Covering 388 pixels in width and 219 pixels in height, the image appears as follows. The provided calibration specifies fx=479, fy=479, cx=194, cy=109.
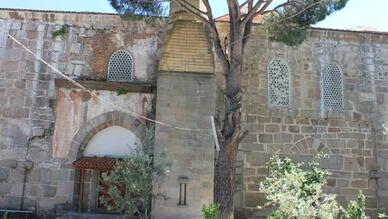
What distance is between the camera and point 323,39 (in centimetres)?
1307

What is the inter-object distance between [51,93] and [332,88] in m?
7.33

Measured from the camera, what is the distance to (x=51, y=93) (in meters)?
11.9

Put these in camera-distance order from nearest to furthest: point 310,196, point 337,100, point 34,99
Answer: point 310,196, point 34,99, point 337,100

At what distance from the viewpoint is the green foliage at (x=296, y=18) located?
34.2 feet

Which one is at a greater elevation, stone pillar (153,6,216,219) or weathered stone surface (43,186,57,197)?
stone pillar (153,6,216,219)

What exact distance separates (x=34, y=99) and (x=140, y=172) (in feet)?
13.9

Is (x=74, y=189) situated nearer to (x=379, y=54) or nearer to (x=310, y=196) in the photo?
(x=310, y=196)

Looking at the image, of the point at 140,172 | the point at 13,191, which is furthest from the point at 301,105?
the point at 13,191

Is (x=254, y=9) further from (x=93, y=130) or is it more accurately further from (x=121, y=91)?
(x=93, y=130)

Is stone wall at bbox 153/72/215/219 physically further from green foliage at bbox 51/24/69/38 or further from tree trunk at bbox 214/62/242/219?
green foliage at bbox 51/24/69/38

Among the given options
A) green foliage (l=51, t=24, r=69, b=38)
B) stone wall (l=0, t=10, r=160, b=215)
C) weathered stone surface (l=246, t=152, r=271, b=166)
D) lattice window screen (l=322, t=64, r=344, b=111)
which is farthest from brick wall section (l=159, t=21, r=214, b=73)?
lattice window screen (l=322, t=64, r=344, b=111)

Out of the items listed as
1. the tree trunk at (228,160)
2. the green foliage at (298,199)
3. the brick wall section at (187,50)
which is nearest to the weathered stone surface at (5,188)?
the brick wall section at (187,50)

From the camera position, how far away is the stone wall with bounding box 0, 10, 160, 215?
450 inches

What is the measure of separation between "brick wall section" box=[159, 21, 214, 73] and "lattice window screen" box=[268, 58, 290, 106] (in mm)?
2123
